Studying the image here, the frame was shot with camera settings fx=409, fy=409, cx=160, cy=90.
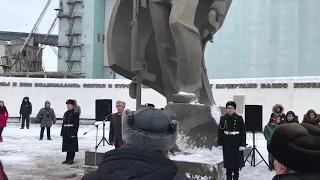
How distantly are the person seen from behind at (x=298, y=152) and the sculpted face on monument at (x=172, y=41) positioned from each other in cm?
529

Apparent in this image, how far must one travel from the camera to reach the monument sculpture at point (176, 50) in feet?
23.2

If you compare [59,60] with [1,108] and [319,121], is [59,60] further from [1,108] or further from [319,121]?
[319,121]

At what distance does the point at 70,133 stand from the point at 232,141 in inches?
150

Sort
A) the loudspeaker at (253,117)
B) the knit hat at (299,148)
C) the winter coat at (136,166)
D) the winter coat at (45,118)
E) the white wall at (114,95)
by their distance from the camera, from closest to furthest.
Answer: the winter coat at (136,166)
the knit hat at (299,148)
the loudspeaker at (253,117)
the winter coat at (45,118)
the white wall at (114,95)

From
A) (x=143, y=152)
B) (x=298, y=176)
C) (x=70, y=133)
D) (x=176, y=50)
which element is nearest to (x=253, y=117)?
(x=176, y=50)

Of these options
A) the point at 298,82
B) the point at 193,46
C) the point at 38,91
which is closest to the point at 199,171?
the point at 193,46

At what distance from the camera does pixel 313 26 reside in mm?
24922

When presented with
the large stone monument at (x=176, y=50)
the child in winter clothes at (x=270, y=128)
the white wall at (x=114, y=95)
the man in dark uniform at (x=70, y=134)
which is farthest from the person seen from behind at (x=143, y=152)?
the white wall at (x=114, y=95)

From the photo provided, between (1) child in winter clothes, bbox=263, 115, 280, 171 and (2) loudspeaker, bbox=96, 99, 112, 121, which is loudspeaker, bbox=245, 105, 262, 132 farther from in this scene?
(2) loudspeaker, bbox=96, 99, 112, 121

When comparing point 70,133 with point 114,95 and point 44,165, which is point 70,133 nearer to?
point 44,165

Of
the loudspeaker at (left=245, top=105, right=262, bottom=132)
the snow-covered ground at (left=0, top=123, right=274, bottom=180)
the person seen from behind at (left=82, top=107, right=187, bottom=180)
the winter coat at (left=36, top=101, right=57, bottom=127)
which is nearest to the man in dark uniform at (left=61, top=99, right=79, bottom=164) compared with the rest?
the snow-covered ground at (left=0, top=123, right=274, bottom=180)

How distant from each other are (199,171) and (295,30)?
69.2ft

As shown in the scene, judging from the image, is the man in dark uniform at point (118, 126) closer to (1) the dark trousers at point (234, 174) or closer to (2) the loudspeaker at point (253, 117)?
(1) the dark trousers at point (234, 174)

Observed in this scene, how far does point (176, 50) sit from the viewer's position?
721cm
